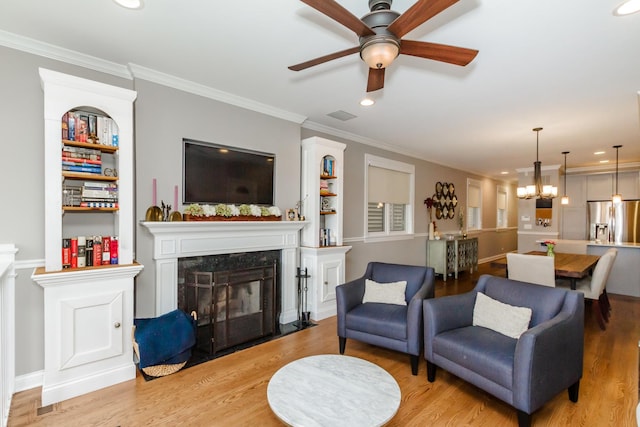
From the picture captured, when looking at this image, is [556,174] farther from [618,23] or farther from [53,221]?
[53,221]

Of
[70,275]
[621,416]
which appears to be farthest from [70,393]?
[621,416]

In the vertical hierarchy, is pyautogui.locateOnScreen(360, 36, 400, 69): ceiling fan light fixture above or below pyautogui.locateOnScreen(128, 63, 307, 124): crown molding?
below

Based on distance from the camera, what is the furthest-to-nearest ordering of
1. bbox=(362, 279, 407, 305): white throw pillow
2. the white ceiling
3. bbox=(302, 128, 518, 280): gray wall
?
bbox=(302, 128, 518, 280): gray wall → bbox=(362, 279, 407, 305): white throw pillow → the white ceiling

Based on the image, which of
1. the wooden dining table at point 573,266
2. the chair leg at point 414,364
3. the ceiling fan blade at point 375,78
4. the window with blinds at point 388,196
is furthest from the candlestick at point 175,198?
the wooden dining table at point 573,266

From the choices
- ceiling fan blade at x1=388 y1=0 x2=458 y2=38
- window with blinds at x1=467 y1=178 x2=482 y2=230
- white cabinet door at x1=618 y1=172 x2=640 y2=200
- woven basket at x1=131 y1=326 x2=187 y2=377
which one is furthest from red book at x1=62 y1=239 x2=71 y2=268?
white cabinet door at x1=618 y1=172 x2=640 y2=200

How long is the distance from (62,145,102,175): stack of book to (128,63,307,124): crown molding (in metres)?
0.82

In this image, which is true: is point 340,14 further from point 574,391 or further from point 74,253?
point 574,391

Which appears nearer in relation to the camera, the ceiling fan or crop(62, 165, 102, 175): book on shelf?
the ceiling fan

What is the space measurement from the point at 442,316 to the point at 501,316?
45 centimetres

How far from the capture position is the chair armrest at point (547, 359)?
6.10 feet

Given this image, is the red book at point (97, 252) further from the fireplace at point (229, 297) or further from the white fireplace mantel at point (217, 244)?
the fireplace at point (229, 297)

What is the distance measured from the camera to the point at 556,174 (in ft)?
23.3

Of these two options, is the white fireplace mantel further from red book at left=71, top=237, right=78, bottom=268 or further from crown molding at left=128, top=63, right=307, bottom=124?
crown molding at left=128, top=63, right=307, bottom=124

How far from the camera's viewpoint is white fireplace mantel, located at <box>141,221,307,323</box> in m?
2.83
